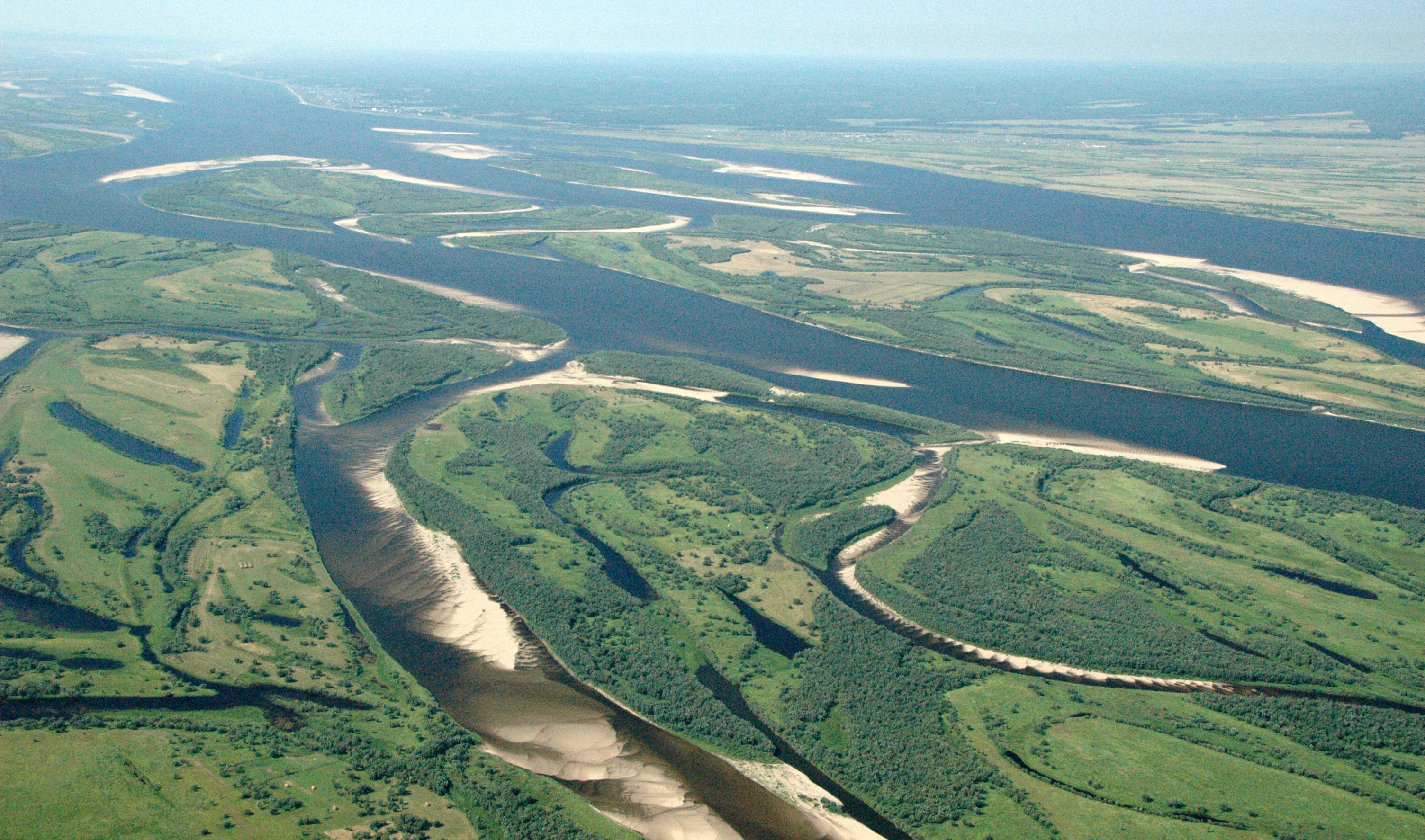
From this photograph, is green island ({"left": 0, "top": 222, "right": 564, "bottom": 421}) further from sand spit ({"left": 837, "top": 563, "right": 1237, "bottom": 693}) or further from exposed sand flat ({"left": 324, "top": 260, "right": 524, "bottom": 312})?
sand spit ({"left": 837, "top": 563, "right": 1237, "bottom": 693})

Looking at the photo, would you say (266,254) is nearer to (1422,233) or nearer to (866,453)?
(866,453)

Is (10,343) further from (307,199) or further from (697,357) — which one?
(307,199)

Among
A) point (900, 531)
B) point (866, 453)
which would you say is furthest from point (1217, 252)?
point (900, 531)

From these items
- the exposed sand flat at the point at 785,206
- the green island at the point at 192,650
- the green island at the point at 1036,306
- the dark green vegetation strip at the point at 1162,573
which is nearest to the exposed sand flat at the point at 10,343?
the green island at the point at 192,650

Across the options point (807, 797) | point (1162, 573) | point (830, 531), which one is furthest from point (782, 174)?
point (807, 797)

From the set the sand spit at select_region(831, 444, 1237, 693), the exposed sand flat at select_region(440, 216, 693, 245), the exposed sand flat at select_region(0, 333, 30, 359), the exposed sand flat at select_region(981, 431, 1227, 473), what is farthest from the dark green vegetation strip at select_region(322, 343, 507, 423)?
the exposed sand flat at select_region(440, 216, 693, 245)

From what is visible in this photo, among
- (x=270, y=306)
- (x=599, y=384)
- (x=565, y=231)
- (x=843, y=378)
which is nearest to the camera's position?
(x=599, y=384)
